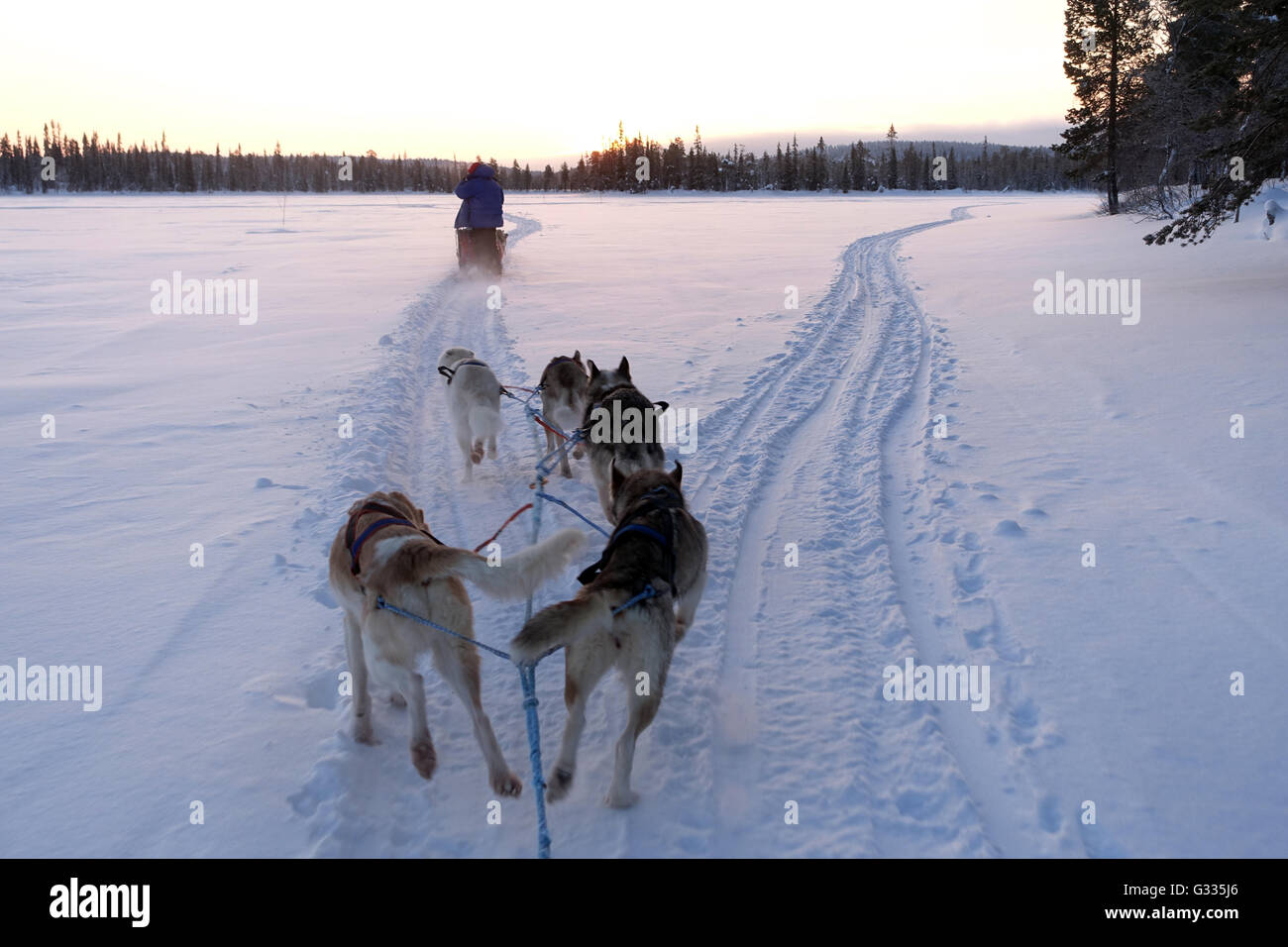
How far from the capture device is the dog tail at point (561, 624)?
8.18ft

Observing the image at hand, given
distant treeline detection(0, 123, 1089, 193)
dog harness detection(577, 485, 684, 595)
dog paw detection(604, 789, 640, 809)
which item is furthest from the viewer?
distant treeline detection(0, 123, 1089, 193)

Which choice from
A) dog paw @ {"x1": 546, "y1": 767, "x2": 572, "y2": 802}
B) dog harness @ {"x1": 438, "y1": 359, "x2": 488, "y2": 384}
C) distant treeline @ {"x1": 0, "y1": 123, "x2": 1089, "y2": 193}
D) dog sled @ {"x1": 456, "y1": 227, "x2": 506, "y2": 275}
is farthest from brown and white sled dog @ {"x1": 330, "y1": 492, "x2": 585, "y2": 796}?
distant treeline @ {"x1": 0, "y1": 123, "x2": 1089, "y2": 193}

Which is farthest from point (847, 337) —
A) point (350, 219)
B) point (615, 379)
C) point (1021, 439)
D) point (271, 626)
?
point (350, 219)

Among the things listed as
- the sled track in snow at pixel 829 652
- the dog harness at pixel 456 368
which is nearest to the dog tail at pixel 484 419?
the dog harness at pixel 456 368

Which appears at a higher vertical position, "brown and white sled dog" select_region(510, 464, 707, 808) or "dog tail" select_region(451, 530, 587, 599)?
"dog tail" select_region(451, 530, 587, 599)

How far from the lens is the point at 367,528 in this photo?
3289 mm

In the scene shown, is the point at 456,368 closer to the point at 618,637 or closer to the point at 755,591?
the point at 755,591

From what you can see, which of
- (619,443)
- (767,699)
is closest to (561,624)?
(767,699)

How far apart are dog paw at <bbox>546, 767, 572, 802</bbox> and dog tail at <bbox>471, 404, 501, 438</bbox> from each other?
3.78 m

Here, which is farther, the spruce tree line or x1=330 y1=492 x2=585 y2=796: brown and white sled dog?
the spruce tree line

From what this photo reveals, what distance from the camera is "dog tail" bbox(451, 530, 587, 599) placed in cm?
276

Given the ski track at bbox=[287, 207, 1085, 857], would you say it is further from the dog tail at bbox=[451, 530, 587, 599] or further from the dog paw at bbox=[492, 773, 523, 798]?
the dog tail at bbox=[451, 530, 587, 599]

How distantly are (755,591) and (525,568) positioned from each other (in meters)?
1.98
